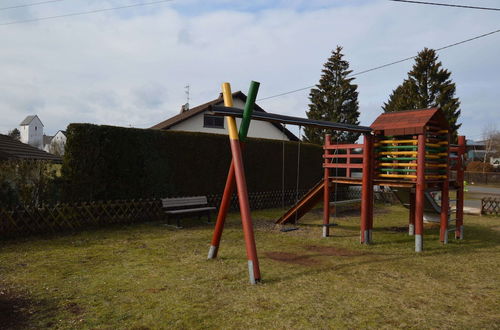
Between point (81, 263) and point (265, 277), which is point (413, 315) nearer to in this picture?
point (265, 277)

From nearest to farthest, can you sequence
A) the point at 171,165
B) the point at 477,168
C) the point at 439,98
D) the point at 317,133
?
the point at 171,165, the point at 439,98, the point at 317,133, the point at 477,168

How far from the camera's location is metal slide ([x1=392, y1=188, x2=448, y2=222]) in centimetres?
1126

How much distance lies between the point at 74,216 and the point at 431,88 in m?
36.7

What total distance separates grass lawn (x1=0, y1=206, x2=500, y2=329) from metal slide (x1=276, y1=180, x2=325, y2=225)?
1785 millimetres

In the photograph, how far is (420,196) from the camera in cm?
868

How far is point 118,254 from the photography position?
308 inches

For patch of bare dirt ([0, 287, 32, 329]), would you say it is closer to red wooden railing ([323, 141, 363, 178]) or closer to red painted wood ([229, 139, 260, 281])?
red painted wood ([229, 139, 260, 281])

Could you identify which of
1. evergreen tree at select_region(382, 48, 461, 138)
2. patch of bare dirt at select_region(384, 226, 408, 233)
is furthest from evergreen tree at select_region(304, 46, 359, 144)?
patch of bare dirt at select_region(384, 226, 408, 233)

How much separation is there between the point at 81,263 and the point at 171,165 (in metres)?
6.44

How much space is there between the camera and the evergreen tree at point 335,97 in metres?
40.1

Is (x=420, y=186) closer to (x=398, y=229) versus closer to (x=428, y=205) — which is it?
(x=428, y=205)

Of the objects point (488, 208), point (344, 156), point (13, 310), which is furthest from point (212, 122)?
point (13, 310)

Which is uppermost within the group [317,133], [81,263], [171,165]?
[317,133]

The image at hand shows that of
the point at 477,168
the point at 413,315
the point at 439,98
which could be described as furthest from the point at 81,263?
the point at 477,168
